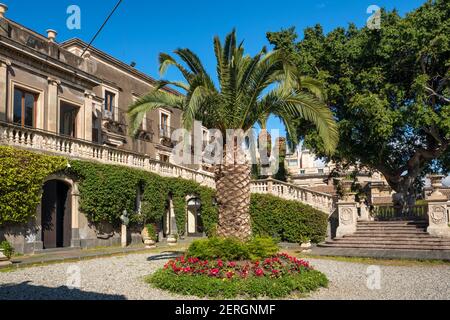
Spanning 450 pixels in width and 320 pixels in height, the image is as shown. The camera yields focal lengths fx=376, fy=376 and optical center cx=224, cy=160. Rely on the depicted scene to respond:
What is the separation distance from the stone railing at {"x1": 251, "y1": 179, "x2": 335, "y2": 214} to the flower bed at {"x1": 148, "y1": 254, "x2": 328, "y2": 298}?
11.6 metres

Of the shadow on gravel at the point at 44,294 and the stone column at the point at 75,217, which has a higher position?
the stone column at the point at 75,217

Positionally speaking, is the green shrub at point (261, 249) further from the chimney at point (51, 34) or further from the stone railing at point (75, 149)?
the chimney at point (51, 34)

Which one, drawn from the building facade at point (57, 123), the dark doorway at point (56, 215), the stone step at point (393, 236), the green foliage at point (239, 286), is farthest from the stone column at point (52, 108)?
the stone step at point (393, 236)

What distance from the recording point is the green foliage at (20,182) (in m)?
13.6

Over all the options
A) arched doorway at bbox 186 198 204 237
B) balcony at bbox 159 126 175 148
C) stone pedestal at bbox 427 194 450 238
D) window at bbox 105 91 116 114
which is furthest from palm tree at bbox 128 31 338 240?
balcony at bbox 159 126 175 148

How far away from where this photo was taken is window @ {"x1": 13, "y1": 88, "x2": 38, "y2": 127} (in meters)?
17.8

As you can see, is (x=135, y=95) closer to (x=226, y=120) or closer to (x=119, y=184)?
(x=119, y=184)

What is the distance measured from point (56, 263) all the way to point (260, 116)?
8.43 m

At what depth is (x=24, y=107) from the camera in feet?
59.6

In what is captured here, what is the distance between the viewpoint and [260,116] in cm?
1103

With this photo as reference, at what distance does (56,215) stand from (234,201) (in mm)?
10406

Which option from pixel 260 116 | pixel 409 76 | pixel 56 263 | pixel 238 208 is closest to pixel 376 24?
pixel 409 76

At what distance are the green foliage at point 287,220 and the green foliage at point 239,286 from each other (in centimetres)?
1141

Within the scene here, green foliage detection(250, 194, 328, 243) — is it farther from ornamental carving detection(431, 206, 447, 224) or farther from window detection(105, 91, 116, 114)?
window detection(105, 91, 116, 114)
